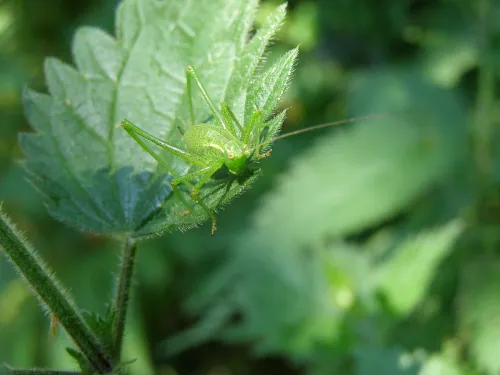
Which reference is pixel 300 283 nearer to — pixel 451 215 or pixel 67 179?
pixel 451 215

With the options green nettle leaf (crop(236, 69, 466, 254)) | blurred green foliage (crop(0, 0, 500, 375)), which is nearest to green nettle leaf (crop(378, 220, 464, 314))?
blurred green foliage (crop(0, 0, 500, 375))

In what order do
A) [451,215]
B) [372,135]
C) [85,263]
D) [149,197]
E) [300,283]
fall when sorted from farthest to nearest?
[85,263]
[372,135]
[451,215]
[300,283]
[149,197]

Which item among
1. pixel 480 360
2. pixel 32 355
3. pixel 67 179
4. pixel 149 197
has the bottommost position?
pixel 480 360

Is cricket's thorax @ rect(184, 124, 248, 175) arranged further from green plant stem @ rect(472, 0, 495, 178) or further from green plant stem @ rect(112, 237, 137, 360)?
green plant stem @ rect(472, 0, 495, 178)

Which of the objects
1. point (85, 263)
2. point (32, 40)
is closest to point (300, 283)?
point (85, 263)

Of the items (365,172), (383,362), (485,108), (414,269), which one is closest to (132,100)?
(383,362)
